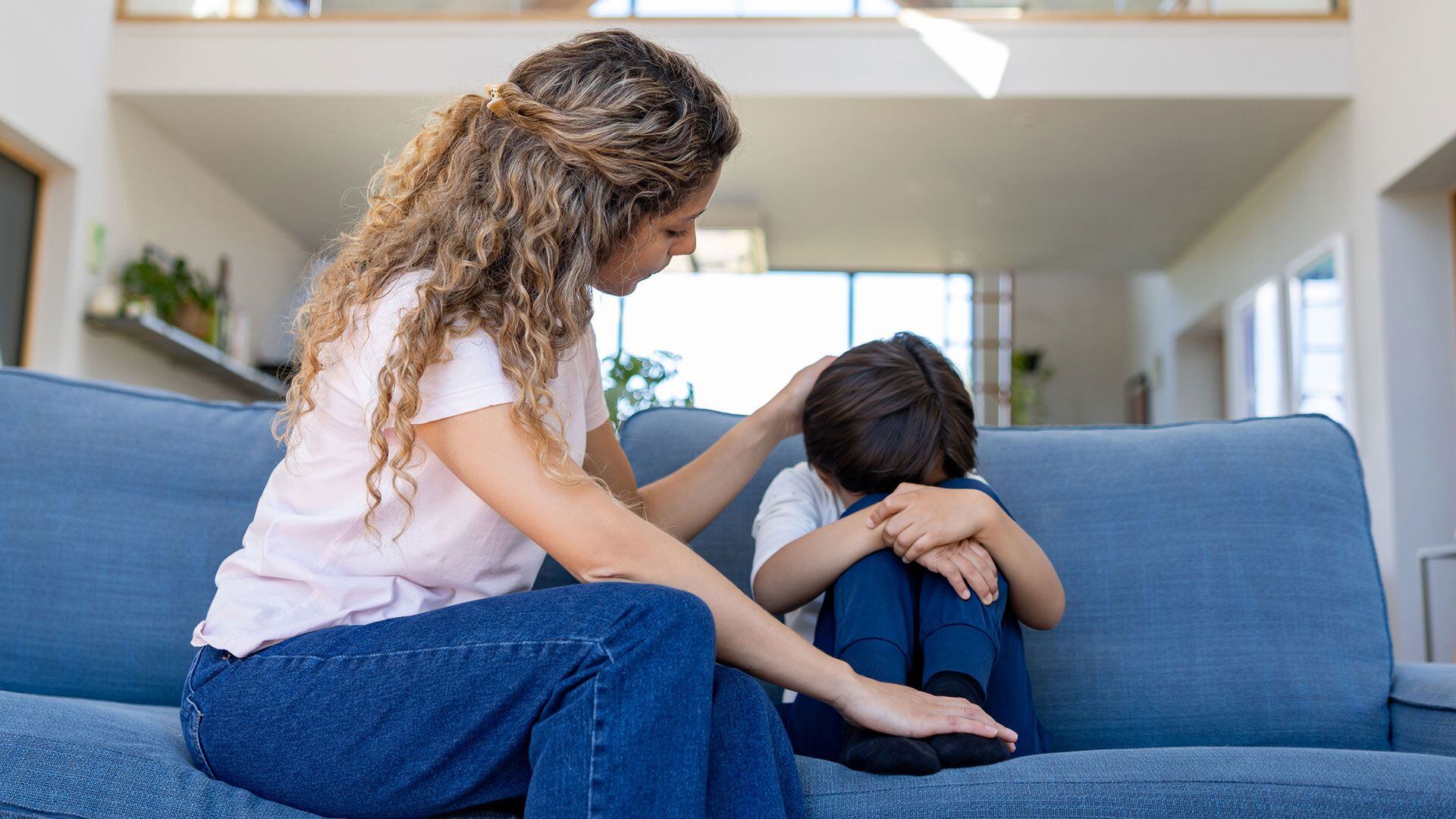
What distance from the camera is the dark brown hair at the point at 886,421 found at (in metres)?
1.44

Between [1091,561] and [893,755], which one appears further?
[1091,561]

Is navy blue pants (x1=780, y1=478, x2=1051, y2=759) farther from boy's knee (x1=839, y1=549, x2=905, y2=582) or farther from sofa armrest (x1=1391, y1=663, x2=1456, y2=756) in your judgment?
sofa armrest (x1=1391, y1=663, x2=1456, y2=756)

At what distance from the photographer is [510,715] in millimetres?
906

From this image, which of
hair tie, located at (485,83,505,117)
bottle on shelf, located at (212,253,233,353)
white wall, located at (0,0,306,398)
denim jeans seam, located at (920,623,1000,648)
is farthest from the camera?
bottle on shelf, located at (212,253,233,353)

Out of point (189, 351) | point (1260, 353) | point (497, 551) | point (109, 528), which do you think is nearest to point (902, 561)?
point (497, 551)

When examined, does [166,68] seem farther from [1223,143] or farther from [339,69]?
[1223,143]

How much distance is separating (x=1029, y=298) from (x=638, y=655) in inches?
393

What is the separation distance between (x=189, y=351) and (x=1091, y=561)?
4.91 meters

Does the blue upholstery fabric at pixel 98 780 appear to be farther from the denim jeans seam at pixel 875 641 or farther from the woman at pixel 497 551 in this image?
the denim jeans seam at pixel 875 641

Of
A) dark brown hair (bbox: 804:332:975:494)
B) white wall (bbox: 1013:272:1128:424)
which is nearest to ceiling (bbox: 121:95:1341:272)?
white wall (bbox: 1013:272:1128:424)

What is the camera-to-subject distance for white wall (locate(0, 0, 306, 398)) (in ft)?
14.8

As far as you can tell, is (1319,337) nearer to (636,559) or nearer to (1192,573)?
(1192,573)

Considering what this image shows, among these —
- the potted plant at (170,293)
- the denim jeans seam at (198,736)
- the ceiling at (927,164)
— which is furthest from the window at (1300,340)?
the potted plant at (170,293)

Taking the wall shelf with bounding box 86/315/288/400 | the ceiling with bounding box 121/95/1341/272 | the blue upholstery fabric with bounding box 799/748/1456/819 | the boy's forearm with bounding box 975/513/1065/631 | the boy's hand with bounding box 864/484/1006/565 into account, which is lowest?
the blue upholstery fabric with bounding box 799/748/1456/819
